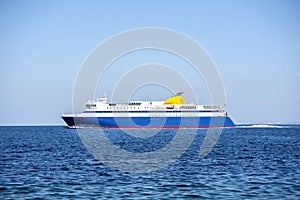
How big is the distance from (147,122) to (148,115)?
1938 millimetres

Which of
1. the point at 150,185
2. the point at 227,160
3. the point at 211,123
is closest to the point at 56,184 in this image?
the point at 150,185

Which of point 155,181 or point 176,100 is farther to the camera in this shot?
point 176,100

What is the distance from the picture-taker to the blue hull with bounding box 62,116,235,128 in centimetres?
11575

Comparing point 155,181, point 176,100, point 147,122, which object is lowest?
point 155,181

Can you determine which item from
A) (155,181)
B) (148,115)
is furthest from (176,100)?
(155,181)

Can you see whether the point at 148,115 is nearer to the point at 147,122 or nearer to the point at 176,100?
the point at 147,122

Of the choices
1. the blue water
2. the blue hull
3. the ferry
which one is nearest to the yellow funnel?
the ferry

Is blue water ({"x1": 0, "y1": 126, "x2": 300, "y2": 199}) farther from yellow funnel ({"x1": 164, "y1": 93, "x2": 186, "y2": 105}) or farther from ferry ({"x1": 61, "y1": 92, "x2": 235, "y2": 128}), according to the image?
yellow funnel ({"x1": 164, "y1": 93, "x2": 186, "y2": 105})

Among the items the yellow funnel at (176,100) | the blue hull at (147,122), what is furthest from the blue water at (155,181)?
the yellow funnel at (176,100)

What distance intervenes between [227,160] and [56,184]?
1713 cm

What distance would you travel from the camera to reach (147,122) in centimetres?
11775

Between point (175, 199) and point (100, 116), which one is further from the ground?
point (100, 116)

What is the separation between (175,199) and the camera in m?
19.7

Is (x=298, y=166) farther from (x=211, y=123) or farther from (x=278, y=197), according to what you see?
(x=211, y=123)
